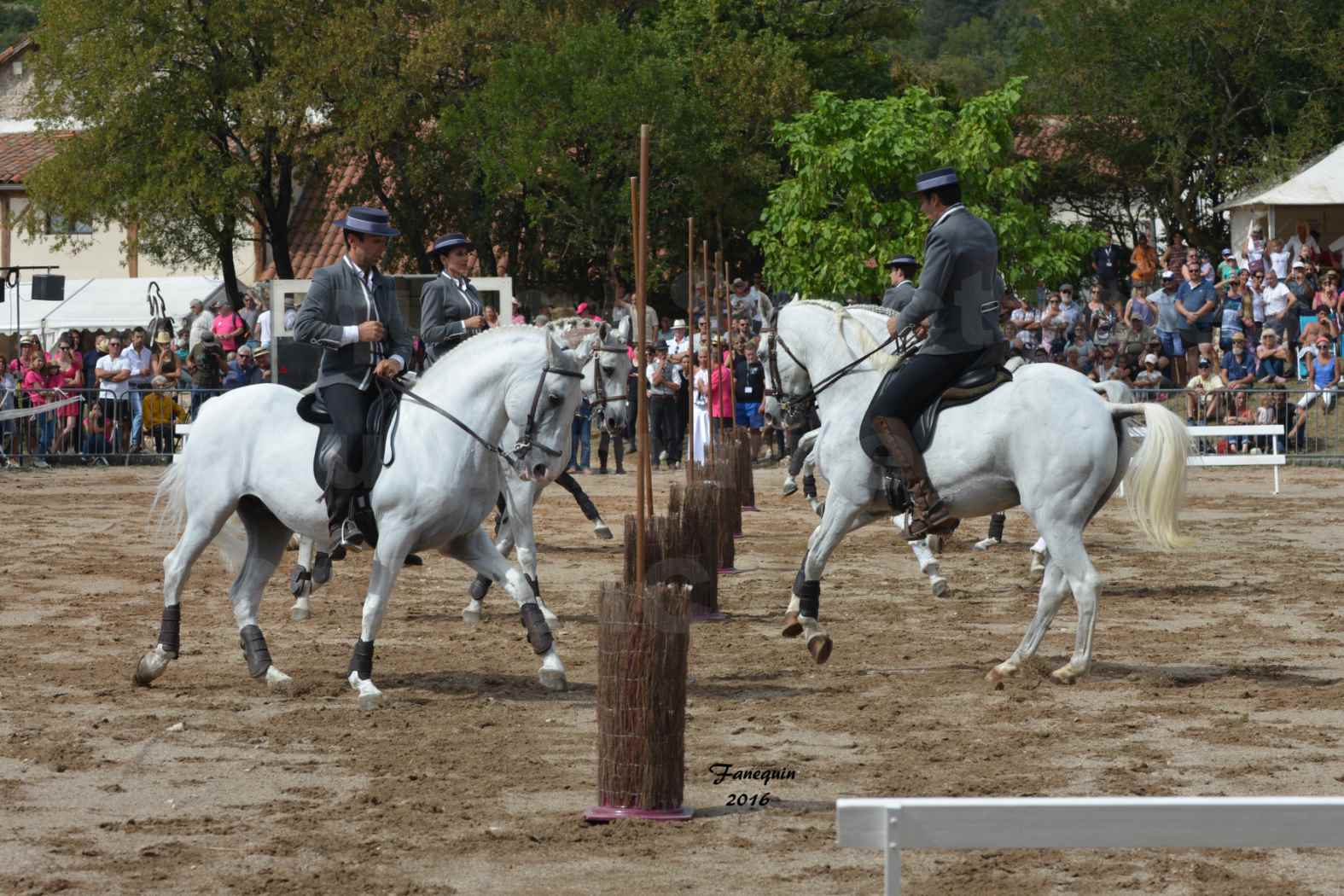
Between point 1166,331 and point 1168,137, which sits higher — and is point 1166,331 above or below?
below

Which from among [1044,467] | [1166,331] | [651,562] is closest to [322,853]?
[651,562]

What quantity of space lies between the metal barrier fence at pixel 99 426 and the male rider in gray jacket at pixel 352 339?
19.5 meters

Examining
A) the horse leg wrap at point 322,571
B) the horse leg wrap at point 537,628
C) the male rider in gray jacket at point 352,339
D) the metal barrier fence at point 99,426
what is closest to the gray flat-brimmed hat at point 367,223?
the male rider in gray jacket at point 352,339

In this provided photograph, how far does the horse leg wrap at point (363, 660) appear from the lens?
945cm

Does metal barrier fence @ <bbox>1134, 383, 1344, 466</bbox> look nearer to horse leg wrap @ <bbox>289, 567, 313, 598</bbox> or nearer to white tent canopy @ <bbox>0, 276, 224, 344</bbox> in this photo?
horse leg wrap @ <bbox>289, 567, 313, 598</bbox>

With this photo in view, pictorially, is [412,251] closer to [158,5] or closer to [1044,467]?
[158,5]

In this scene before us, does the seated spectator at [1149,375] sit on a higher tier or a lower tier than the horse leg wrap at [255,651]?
higher

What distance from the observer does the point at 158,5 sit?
3928 cm

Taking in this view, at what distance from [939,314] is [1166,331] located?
69.0 feet

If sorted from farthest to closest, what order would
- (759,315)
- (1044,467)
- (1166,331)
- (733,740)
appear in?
(759,315)
(1166,331)
(1044,467)
(733,740)

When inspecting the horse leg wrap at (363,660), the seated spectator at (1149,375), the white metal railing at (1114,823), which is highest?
the seated spectator at (1149,375)

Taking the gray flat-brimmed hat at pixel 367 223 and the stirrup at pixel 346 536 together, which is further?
the gray flat-brimmed hat at pixel 367 223

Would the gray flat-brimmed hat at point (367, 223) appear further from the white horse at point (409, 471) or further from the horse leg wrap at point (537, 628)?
the horse leg wrap at point (537, 628)

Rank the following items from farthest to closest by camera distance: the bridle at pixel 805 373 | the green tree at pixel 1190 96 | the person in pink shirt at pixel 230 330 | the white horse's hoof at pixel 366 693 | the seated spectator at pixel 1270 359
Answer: the green tree at pixel 1190 96 → the person in pink shirt at pixel 230 330 → the seated spectator at pixel 1270 359 → the bridle at pixel 805 373 → the white horse's hoof at pixel 366 693
